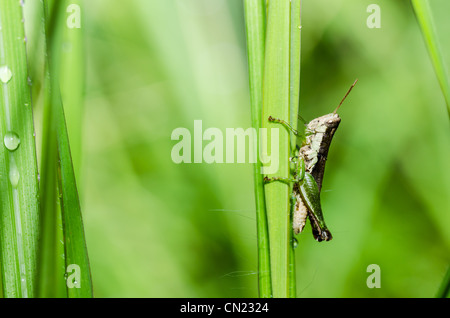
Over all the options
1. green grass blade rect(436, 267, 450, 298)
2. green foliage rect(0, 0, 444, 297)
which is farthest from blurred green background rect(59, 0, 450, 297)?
green grass blade rect(436, 267, 450, 298)

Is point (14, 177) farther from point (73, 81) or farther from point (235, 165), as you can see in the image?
point (235, 165)

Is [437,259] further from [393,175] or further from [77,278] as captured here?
[77,278]

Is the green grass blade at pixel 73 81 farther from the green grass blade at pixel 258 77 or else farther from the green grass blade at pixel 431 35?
the green grass blade at pixel 431 35

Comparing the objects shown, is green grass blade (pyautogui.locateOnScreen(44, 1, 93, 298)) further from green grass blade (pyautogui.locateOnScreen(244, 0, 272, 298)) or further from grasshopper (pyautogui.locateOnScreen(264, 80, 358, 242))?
grasshopper (pyautogui.locateOnScreen(264, 80, 358, 242))

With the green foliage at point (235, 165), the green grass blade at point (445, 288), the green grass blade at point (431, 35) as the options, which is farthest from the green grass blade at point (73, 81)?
the green grass blade at point (445, 288)

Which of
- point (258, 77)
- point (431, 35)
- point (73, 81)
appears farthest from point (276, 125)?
point (73, 81)
